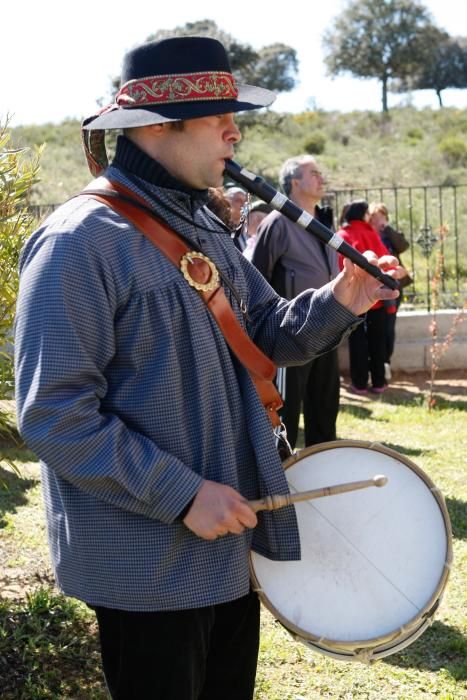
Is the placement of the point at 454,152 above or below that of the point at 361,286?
above

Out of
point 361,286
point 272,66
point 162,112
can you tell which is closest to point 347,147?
point 272,66

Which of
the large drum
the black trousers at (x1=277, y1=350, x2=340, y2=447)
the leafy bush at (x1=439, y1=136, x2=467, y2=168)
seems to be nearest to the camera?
the large drum

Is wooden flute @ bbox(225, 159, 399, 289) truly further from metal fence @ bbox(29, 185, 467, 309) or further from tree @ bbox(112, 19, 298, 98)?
tree @ bbox(112, 19, 298, 98)

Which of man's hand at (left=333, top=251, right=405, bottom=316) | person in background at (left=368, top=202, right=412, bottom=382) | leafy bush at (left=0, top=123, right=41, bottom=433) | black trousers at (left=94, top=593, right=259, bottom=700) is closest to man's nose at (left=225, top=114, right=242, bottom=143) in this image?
man's hand at (left=333, top=251, right=405, bottom=316)

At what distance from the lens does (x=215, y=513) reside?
210cm

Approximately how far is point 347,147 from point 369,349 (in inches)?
1037

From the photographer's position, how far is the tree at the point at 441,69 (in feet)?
155

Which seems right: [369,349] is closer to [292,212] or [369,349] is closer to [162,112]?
[292,212]

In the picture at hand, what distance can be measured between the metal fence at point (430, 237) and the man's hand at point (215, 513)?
445 centimetres

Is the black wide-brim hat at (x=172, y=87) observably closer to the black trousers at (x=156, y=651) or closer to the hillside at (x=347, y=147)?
the black trousers at (x=156, y=651)

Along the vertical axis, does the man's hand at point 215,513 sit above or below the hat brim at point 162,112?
below

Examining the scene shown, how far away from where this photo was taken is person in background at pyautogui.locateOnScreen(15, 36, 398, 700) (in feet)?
6.77

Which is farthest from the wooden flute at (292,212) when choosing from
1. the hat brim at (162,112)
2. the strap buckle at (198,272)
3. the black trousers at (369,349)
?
the black trousers at (369,349)

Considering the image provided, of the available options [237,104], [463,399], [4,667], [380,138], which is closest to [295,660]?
[4,667]
